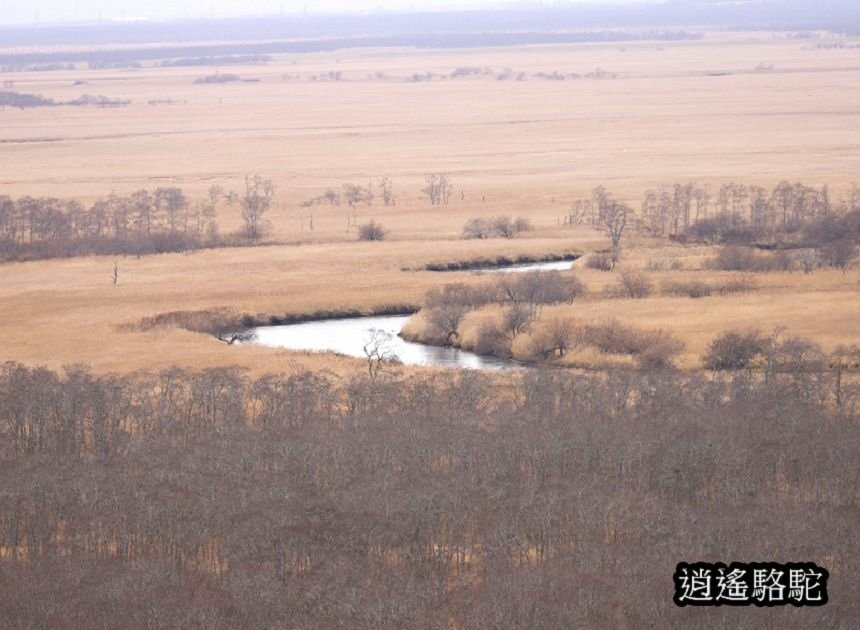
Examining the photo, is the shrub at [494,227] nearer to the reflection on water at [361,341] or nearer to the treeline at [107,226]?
the treeline at [107,226]

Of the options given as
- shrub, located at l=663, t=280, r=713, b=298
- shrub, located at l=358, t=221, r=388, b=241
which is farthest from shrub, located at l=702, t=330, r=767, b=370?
shrub, located at l=358, t=221, r=388, b=241

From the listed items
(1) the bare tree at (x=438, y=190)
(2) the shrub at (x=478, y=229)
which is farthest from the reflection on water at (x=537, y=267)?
(1) the bare tree at (x=438, y=190)

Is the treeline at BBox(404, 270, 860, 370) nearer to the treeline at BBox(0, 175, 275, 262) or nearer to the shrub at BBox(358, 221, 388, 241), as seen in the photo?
the shrub at BBox(358, 221, 388, 241)

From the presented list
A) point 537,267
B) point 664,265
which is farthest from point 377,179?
point 664,265

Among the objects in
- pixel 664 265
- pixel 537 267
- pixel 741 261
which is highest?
pixel 741 261

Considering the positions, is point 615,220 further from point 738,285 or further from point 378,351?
point 378,351

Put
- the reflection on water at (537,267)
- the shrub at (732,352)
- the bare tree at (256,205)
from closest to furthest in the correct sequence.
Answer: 1. the shrub at (732,352)
2. the reflection on water at (537,267)
3. the bare tree at (256,205)
